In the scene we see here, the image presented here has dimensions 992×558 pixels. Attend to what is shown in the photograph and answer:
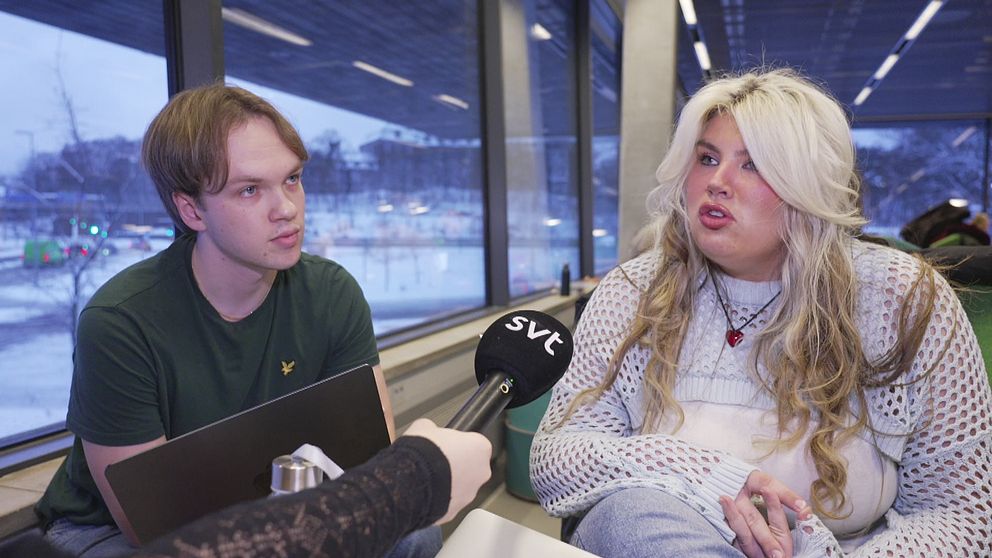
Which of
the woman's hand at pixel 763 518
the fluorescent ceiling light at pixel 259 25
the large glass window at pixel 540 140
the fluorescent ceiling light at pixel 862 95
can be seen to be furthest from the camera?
the fluorescent ceiling light at pixel 862 95

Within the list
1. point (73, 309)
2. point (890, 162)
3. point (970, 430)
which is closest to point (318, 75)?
point (73, 309)

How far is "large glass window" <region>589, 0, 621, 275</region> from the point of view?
659 centimetres

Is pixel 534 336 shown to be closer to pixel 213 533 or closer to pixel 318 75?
pixel 213 533

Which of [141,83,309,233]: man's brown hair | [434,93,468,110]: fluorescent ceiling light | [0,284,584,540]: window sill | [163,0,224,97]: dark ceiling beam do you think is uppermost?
[434,93,468,110]: fluorescent ceiling light

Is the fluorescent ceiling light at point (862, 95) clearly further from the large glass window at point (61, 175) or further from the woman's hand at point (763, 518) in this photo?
the woman's hand at point (763, 518)

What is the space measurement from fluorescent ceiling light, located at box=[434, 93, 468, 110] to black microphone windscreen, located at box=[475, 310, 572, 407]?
302 centimetres

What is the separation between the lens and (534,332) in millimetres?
935

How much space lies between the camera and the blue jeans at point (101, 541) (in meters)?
1.26

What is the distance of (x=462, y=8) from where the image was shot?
4016 millimetres

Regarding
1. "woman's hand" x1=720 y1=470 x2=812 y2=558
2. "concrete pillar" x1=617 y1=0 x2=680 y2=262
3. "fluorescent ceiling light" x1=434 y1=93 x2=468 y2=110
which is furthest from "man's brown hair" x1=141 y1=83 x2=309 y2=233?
"concrete pillar" x1=617 y1=0 x2=680 y2=262

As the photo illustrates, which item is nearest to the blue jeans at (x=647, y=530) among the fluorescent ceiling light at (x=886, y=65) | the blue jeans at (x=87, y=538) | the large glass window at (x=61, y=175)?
the blue jeans at (x=87, y=538)

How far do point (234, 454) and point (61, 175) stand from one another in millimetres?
1275

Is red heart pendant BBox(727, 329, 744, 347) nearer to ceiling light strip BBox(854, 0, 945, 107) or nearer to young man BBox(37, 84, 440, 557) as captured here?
young man BBox(37, 84, 440, 557)

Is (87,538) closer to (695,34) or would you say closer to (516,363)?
(516,363)
